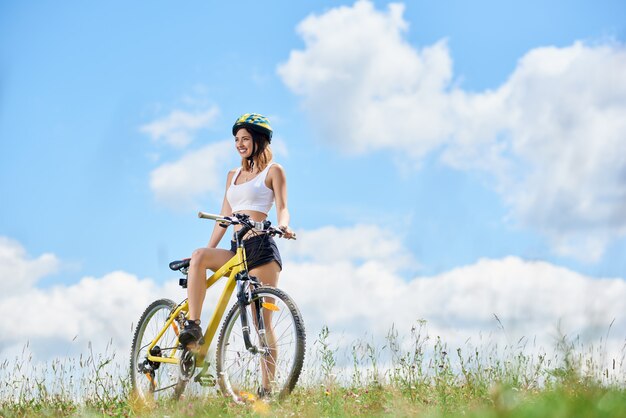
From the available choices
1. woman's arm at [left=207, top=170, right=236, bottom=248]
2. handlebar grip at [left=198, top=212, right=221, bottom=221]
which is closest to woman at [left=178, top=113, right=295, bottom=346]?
woman's arm at [left=207, top=170, right=236, bottom=248]

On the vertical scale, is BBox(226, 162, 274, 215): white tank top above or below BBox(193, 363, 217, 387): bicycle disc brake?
above

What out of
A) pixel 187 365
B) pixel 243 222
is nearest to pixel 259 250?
pixel 243 222

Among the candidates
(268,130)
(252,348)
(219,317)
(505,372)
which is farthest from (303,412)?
(268,130)

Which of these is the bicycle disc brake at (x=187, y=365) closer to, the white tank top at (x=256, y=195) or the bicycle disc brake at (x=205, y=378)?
the bicycle disc brake at (x=205, y=378)

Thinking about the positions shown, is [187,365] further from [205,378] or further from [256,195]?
[256,195]

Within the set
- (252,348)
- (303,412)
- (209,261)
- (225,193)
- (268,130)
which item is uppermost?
(268,130)

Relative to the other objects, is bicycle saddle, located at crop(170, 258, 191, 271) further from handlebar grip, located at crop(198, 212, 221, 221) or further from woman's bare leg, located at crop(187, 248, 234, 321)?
handlebar grip, located at crop(198, 212, 221, 221)

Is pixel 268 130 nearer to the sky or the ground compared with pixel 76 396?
nearer to the sky

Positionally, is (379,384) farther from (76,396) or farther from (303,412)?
(76,396)

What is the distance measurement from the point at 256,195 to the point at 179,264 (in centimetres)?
119

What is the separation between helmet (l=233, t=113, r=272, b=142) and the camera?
6.93 meters

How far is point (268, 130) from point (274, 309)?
1839 millimetres

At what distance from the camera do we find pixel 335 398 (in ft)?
21.8

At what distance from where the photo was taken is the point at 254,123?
6918mm
